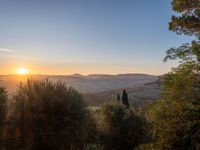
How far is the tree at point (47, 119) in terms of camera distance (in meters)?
16.7

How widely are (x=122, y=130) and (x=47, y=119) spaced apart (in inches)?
526

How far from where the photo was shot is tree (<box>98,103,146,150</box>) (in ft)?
93.4

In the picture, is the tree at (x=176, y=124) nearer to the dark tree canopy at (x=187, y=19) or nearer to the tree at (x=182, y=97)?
the tree at (x=182, y=97)

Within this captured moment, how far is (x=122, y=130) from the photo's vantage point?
28734mm

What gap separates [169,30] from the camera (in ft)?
45.8

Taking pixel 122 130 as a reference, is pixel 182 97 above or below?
above

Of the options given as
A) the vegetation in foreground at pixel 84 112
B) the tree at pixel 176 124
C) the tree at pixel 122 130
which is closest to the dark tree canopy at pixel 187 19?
the vegetation in foreground at pixel 84 112

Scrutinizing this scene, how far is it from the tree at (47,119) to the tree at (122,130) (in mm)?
10886

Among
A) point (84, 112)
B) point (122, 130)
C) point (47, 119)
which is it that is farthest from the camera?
point (122, 130)

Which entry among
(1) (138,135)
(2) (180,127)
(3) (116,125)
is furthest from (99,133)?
(2) (180,127)

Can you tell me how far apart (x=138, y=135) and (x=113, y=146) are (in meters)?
2.90

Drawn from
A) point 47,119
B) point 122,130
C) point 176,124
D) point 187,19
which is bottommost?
point 122,130

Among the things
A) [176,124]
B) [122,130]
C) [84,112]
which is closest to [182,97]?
[176,124]

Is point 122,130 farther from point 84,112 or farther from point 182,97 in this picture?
point 182,97
